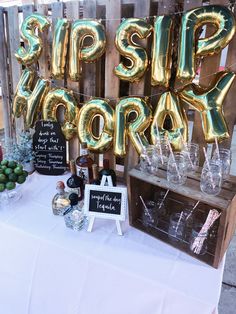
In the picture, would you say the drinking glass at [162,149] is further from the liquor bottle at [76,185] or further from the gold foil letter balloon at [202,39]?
the liquor bottle at [76,185]

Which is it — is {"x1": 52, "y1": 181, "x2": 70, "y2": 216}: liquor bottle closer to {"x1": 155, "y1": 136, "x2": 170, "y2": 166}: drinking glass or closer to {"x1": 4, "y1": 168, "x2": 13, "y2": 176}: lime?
{"x1": 4, "y1": 168, "x2": 13, "y2": 176}: lime

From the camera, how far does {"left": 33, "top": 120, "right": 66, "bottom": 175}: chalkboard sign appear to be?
4.56 ft

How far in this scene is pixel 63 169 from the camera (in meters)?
1.42

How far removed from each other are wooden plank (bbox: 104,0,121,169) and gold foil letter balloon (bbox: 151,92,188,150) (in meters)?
0.26

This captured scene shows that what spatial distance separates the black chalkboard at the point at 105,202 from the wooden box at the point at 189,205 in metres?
0.06

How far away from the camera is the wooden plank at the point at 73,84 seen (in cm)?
123

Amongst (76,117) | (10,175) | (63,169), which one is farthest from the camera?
(63,169)

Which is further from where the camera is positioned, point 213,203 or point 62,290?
point 62,290

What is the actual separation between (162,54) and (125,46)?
0.55 feet

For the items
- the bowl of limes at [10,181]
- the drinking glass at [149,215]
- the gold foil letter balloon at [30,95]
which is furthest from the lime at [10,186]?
the drinking glass at [149,215]

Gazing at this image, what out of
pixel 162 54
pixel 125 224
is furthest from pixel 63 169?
pixel 162 54

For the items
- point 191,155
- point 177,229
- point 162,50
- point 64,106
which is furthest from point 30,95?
point 177,229

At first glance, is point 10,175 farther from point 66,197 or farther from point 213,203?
point 213,203

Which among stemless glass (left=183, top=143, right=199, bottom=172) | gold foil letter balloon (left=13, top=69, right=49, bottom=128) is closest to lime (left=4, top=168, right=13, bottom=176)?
gold foil letter balloon (left=13, top=69, right=49, bottom=128)
